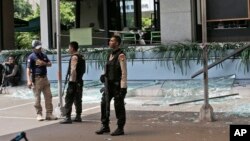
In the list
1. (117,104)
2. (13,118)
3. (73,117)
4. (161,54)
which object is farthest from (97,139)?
(161,54)

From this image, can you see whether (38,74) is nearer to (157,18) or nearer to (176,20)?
(176,20)

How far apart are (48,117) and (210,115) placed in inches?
139

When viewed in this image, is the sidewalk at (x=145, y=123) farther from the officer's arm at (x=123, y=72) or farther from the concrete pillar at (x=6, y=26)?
the concrete pillar at (x=6, y=26)

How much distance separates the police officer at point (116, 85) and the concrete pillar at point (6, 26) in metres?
12.1

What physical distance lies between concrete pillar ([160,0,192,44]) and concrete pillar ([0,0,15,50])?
7.20 metres

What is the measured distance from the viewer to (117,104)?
888cm

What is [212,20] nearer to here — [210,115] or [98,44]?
[98,44]

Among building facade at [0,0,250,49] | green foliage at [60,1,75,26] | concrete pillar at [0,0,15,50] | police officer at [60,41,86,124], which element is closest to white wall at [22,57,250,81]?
building facade at [0,0,250,49]

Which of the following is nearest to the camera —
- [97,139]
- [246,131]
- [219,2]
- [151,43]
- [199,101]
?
[246,131]

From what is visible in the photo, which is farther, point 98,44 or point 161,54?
point 98,44

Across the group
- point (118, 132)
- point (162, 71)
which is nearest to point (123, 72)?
point (118, 132)

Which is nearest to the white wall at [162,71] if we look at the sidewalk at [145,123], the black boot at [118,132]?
the sidewalk at [145,123]

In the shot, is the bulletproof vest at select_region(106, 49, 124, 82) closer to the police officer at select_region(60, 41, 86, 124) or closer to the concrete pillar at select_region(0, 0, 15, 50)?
the police officer at select_region(60, 41, 86, 124)

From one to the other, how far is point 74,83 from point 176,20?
6.69 m
